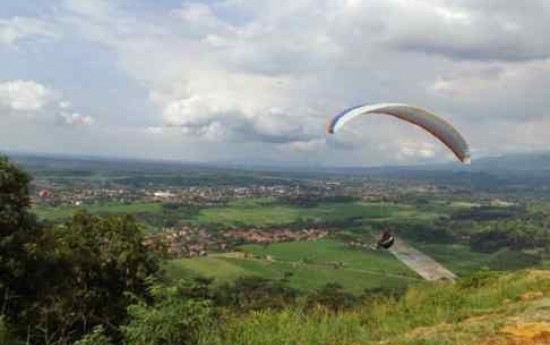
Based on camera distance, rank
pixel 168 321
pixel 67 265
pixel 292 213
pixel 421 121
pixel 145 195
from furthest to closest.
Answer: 1. pixel 145 195
2. pixel 292 213
3. pixel 67 265
4. pixel 421 121
5. pixel 168 321

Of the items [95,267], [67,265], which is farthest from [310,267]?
[67,265]

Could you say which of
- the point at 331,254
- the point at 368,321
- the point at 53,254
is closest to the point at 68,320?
the point at 53,254

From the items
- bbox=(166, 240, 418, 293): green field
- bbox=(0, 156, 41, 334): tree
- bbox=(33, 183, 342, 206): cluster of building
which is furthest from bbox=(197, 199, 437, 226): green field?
bbox=(0, 156, 41, 334): tree

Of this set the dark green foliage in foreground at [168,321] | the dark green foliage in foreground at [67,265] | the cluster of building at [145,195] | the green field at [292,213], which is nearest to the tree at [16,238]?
the dark green foliage in foreground at [67,265]

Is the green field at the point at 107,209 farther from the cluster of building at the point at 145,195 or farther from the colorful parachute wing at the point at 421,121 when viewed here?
the colorful parachute wing at the point at 421,121

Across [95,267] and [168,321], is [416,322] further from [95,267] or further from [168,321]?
[95,267]
